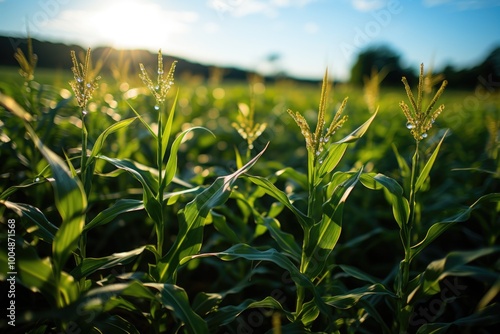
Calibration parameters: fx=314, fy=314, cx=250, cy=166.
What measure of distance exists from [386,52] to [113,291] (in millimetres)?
42392

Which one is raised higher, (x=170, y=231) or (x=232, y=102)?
(x=232, y=102)

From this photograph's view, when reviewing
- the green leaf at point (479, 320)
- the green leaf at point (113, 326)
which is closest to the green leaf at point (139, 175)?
the green leaf at point (113, 326)

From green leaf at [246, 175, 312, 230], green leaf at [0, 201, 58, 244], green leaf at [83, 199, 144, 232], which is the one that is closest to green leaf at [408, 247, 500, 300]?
green leaf at [246, 175, 312, 230]

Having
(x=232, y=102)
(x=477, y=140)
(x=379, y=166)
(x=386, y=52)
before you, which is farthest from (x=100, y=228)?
(x=386, y=52)

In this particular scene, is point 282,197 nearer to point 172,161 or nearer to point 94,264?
point 172,161

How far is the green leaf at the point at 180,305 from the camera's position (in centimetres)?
125

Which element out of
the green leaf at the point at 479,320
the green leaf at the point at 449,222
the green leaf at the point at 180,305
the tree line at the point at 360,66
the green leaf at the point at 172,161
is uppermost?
the tree line at the point at 360,66

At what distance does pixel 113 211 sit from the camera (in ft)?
5.01

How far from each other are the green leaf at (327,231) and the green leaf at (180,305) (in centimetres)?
62

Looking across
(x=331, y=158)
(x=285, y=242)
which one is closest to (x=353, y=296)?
(x=285, y=242)

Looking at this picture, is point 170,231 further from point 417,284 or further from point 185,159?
point 417,284

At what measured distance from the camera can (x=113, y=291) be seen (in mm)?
1077

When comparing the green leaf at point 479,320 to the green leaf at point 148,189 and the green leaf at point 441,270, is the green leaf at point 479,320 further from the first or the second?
the green leaf at point 148,189

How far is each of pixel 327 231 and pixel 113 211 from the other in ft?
3.47
